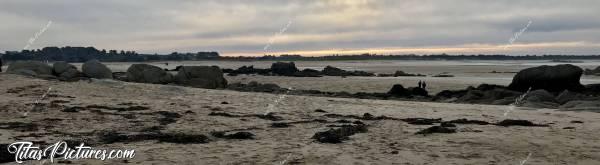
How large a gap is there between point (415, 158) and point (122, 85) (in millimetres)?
18598

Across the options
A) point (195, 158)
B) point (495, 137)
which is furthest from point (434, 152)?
point (195, 158)

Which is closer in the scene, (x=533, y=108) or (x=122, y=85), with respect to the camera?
(x=533, y=108)

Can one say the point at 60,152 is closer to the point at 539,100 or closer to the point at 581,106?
the point at 581,106

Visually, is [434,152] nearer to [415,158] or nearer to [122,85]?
[415,158]

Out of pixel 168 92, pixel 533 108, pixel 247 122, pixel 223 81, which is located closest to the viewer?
pixel 247 122

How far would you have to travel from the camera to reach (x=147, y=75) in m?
36.0

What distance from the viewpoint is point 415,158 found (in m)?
10.2

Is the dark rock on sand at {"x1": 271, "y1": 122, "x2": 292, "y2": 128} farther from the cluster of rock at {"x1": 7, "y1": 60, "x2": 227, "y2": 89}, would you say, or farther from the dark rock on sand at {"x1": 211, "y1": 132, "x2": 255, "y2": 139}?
the cluster of rock at {"x1": 7, "y1": 60, "x2": 227, "y2": 89}

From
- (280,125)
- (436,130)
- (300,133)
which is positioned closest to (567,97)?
(436,130)

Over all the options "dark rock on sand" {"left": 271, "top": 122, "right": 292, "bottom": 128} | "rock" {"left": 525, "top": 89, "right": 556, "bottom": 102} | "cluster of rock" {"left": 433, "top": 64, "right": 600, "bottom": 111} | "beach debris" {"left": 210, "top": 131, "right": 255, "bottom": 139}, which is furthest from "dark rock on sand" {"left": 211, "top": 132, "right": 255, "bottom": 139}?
"rock" {"left": 525, "top": 89, "right": 556, "bottom": 102}

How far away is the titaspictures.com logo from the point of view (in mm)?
9641

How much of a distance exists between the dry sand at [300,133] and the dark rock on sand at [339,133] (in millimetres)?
231

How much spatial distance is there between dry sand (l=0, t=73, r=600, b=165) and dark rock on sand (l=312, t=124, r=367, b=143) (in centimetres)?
23

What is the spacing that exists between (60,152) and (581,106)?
1858cm
